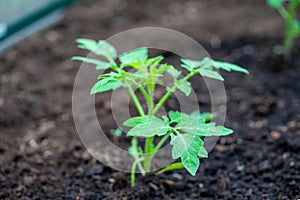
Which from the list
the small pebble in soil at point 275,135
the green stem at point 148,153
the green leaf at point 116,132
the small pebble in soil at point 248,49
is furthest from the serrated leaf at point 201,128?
the small pebble in soil at point 248,49

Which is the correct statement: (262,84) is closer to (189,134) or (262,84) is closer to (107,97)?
(107,97)

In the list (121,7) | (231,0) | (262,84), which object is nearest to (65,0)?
(121,7)

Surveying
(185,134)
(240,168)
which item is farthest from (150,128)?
(240,168)

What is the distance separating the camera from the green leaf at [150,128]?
4.16ft

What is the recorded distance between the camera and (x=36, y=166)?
182cm

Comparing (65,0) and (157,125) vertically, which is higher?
(65,0)

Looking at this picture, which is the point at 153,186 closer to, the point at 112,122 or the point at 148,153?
the point at 148,153

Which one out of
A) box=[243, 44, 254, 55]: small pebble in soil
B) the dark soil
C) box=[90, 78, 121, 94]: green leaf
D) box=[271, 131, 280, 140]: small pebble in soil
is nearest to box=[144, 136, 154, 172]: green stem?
the dark soil

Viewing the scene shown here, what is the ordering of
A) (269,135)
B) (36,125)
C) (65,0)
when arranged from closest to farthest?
(269,135) → (36,125) → (65,0)

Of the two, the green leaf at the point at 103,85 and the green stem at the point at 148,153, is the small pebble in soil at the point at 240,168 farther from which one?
the green leaf at the point at 103,85

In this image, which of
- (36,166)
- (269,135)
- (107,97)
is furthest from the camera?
(107,97)

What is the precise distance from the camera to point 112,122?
6.75 ft

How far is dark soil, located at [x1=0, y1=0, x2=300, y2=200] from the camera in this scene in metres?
1.68

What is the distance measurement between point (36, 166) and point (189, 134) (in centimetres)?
79
